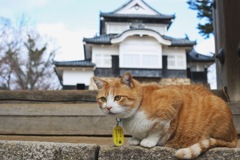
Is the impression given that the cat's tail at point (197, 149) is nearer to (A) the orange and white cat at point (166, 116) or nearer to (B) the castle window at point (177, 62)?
(A) the orange and white cat at point (166, 116)

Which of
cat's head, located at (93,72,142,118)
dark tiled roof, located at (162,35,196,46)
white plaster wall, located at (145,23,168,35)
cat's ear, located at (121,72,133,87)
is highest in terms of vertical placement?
white plaster wall, located at (145,23,168,35)

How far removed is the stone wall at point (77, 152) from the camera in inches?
66.8

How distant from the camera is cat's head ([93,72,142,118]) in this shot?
173 centimetres

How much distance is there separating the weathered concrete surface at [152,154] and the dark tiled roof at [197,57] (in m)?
21.3

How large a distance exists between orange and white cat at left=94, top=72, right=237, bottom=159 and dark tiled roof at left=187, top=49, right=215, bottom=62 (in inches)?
835

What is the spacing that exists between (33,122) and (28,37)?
2289 cm

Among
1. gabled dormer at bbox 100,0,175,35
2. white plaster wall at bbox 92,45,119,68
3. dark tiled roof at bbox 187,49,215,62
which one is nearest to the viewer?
white plaster wall at bbox 92,45,119,68

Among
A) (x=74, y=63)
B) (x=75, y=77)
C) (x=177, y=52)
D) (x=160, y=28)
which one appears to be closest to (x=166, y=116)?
(x=74, y=63)

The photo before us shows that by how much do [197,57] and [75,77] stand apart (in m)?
8.17

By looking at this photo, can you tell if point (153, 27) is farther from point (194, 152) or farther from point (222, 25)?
point (194, 152)

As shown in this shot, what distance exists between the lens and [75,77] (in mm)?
21844

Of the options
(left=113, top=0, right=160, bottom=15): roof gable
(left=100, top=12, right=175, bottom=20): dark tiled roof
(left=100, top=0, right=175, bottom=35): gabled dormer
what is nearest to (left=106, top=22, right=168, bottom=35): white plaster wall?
(left=100, top=0, right=175, bottom=35): gabled dormer

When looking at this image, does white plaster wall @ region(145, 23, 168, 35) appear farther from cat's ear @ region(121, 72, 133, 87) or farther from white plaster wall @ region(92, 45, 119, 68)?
cat's ear @ region(121, 72, 133, 87)

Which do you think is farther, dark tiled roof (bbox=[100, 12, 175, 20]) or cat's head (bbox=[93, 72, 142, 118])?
dark tiled roof (bbox=[100, 12, 175, 20])
